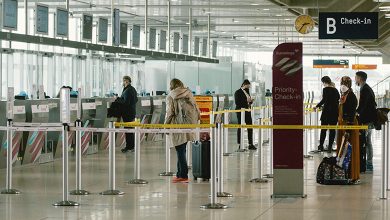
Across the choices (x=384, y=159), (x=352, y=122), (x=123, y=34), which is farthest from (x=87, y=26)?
(x=384, y=159)

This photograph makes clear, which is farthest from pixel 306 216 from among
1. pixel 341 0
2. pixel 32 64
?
pixel 341 0

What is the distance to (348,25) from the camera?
2303 centimetres

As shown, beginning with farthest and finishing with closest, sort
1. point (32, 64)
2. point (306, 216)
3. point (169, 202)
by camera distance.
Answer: point (32, 64)
point (169, 202)
point (306, 216)

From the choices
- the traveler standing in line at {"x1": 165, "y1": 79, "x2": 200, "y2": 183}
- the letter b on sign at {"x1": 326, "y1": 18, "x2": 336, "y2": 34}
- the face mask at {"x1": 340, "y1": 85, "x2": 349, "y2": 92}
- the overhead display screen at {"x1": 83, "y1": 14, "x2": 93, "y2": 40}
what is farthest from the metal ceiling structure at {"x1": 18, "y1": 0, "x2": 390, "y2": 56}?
Answer: the face mask at {"x1": 340, "y1": 85, "x2": 349, "y2": 92}

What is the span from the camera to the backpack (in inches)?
611

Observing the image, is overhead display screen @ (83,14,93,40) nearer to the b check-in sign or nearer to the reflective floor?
the b check-in sign

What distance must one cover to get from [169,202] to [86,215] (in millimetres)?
1717

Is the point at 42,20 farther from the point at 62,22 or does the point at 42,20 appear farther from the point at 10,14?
the point at 10,14

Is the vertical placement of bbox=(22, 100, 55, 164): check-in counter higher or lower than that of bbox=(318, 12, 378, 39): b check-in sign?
lower

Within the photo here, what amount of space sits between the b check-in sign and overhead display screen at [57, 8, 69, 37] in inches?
244

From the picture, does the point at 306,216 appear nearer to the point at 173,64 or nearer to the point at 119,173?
the point at 119,173

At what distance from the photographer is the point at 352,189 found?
1480cm

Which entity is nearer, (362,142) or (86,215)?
(86,215)

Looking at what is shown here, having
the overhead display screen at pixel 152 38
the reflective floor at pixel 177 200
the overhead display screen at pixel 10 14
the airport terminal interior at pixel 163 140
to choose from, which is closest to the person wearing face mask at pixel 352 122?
the airport terminal interior at pixel 163 140
